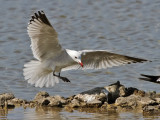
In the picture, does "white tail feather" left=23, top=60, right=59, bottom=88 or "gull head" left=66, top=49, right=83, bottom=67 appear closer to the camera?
"gull head" left=66, top=49, right=83, bottom=67

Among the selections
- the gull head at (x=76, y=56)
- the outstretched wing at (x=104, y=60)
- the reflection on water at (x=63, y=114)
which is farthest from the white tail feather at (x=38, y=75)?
the reflection on water at (x=63, y=114)

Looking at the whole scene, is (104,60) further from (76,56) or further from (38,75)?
(38,75)

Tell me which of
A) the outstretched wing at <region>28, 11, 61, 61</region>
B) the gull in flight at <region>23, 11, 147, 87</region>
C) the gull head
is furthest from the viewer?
the gull head

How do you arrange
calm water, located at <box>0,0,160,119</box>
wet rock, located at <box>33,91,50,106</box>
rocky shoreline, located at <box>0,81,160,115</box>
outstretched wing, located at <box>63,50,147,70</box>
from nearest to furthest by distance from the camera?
1. rocky shoreline, located at <box>0,81,160,115</box>
2. wet rock, located at <box>33,91,50,106</box>
3. outstretched wing, located at <box>63,50,147,70</box>
4. calm water, located at <box>0,0,160,119</box>

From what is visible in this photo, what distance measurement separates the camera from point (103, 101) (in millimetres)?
8969

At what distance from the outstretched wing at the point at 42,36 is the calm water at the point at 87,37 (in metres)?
0.94

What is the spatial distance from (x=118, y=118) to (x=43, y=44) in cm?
223

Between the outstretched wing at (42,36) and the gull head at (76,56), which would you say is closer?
the outstretched wing at (42,36)

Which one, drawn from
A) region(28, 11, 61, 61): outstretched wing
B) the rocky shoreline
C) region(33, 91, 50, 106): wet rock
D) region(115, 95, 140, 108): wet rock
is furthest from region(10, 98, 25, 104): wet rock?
region(115, 95, 140, 108): wet rock

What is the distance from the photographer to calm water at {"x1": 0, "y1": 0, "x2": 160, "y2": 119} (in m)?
10.5

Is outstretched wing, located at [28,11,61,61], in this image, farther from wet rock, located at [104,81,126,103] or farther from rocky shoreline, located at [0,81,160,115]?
wet rock, located at [104,81,126,103]

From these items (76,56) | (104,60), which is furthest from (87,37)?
(76,56)

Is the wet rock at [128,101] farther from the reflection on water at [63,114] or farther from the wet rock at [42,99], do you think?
the wet rock at [42,99]

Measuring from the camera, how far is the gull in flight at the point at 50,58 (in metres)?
9.09
